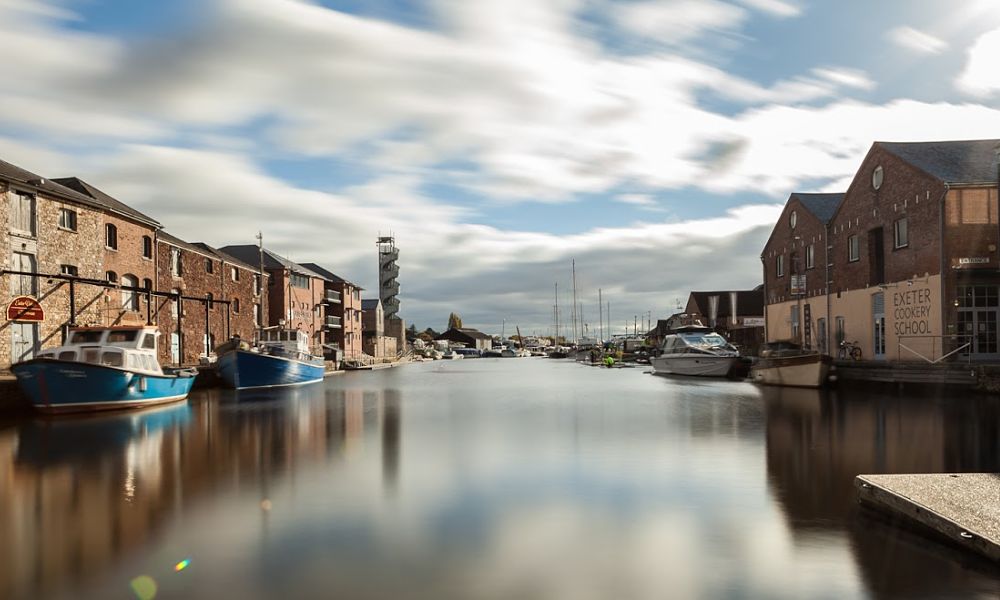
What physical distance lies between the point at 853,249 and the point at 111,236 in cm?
3890

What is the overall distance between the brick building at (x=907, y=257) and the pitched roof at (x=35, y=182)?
123 feet

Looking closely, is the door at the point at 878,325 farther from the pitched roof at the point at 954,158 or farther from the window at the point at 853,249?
the pitched roof at the point at 954,158

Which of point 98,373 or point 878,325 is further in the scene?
point 878,325

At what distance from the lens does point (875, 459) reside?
1341cm

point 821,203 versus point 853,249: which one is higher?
point 821,203

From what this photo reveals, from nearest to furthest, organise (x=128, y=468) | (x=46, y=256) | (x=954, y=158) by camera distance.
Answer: (x=128, y=468), (x=46, y=256), (x=954, y=158)

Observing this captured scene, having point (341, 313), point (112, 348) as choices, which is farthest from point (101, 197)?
point (341, 313)

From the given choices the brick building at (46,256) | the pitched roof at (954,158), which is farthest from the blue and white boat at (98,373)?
the pitched roof at (954,158)

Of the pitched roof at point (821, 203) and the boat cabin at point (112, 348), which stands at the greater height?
the pitched roof at point (821, 203)

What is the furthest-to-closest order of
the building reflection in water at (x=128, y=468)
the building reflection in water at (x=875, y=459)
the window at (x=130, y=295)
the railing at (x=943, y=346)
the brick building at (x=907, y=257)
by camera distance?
1. the window at (x=130, y=295)
2. the brick building at (x=907, y=257)
3. the railing at (x=943, y=346)
4. the building reflection in water at (x=128, y=468)
5. the building reflection in water at (x=875, y=459)

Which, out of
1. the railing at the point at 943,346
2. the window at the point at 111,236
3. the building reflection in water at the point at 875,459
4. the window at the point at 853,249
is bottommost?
the building reflection in water at the point at 875,459

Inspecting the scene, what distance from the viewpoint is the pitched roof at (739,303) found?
83.9 meters

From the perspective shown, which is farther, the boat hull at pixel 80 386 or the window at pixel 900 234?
the window at pixel 900 234

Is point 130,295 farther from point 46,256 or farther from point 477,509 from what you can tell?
point 477,509
